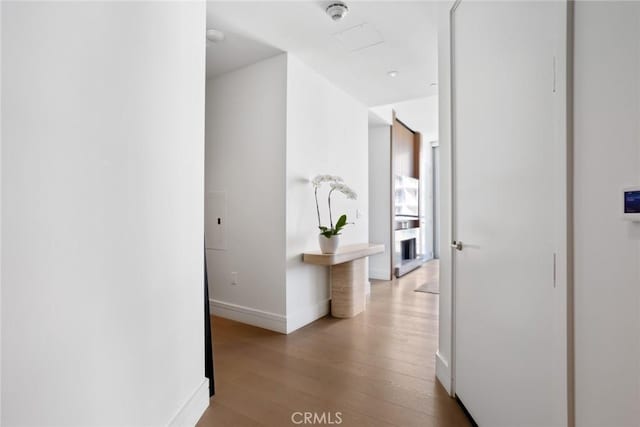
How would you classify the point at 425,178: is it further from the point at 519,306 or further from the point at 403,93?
the point at 519,306

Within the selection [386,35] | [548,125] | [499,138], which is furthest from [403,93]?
[548,125]

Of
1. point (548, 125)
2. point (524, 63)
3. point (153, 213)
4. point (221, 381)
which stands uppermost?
point (524, 63)

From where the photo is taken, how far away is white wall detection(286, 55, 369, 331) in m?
3.04

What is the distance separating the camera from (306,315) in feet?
10.5

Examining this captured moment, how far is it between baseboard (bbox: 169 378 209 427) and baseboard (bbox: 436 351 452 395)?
131cm

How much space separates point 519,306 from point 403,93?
319 cm

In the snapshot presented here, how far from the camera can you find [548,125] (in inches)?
42.1

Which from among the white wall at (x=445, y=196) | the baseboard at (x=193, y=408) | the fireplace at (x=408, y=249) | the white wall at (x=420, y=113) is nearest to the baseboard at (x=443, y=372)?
the white wall at (x=445, y=196)

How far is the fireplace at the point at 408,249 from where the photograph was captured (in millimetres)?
6430

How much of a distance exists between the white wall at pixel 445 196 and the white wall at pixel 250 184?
4.54ft

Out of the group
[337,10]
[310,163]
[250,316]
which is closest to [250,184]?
[310,163]

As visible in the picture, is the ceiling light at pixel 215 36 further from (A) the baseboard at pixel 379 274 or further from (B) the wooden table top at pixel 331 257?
(A) the baseboard at pixel 379 274

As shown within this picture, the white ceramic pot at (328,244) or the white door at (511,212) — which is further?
the white ceramic pot at (328,244)

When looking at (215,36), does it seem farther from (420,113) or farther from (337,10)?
(420,113)
